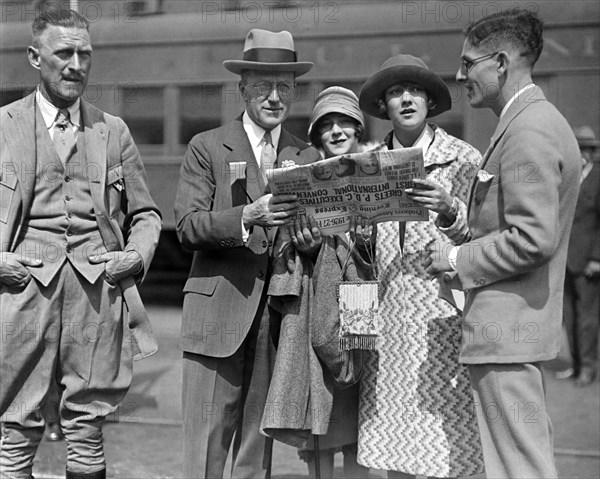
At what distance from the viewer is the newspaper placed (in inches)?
129

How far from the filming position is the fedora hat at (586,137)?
24.4 feet

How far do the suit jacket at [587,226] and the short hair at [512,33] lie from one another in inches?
175

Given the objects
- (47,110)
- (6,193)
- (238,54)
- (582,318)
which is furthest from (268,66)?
(582,318)

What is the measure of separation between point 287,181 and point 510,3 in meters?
4.53

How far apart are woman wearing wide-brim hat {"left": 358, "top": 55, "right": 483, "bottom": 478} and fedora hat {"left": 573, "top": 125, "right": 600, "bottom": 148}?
13.1 feet

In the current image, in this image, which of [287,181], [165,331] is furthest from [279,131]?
[165,331]

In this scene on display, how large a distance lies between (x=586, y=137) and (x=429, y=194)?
4.62 meters

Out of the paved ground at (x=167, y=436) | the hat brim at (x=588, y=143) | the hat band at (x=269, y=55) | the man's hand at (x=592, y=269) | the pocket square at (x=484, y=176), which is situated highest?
the hat brim at (x=588, y=143)

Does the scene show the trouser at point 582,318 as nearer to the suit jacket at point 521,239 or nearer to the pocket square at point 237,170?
the suit jacket at point 521,239

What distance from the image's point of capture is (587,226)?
24.8ft

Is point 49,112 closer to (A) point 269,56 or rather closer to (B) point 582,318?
(A) point 269,56

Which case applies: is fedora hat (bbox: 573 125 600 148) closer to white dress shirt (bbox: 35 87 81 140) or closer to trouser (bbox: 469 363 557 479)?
trouser (bbox: 469 363 557 479)

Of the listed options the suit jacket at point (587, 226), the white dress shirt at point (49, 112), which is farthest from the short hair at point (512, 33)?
the suit jacket at point (587, 226)

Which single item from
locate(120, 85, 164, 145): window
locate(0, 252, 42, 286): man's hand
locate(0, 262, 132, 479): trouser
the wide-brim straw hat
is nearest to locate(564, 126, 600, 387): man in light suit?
locate(120, 85, 164, 145): window
